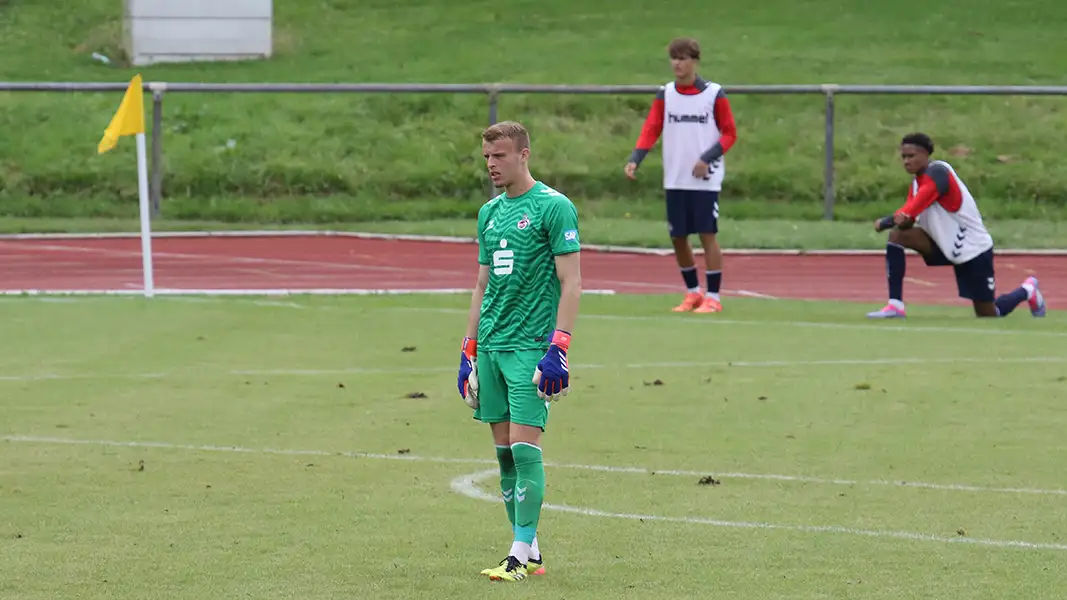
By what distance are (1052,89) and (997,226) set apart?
Result: 5.90 ft

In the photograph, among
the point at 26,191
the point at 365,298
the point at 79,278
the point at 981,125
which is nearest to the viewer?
the point at 365,298

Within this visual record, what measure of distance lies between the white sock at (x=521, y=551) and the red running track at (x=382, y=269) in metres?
10.6

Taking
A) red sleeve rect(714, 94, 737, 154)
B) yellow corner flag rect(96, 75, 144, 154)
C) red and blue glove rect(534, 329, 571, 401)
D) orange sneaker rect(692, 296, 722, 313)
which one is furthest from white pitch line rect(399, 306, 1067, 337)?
red and blue glove rect(534, 329, 571, 401)

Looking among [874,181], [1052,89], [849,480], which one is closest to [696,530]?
[849,480]

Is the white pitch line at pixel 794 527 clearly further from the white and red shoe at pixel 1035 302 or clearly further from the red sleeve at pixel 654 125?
the white and red shoe at pixel 1035 302

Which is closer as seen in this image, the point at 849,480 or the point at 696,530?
the point at 696,530

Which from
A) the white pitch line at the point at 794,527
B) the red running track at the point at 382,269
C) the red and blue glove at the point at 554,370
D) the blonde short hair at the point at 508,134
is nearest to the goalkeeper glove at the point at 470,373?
the red and blue glove at the point at 554,370

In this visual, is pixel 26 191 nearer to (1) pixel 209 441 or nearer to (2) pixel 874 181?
(2) pixel 874 181

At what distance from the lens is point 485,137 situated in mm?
6695

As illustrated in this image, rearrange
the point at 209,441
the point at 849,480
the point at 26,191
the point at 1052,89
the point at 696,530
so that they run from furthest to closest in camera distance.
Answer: the point at 26,191 → the point at 1052,89 → the point at 209,441 → the point at 849,480 → the point at 696,530

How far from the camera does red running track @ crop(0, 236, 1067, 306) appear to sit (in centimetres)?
→ 1792

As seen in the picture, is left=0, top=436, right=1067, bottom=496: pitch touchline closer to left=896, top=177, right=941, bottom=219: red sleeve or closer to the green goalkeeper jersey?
the green goalkeeper jersey

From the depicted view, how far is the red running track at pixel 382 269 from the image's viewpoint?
58.8 ft

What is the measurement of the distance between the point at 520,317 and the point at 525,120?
22.8 meters
